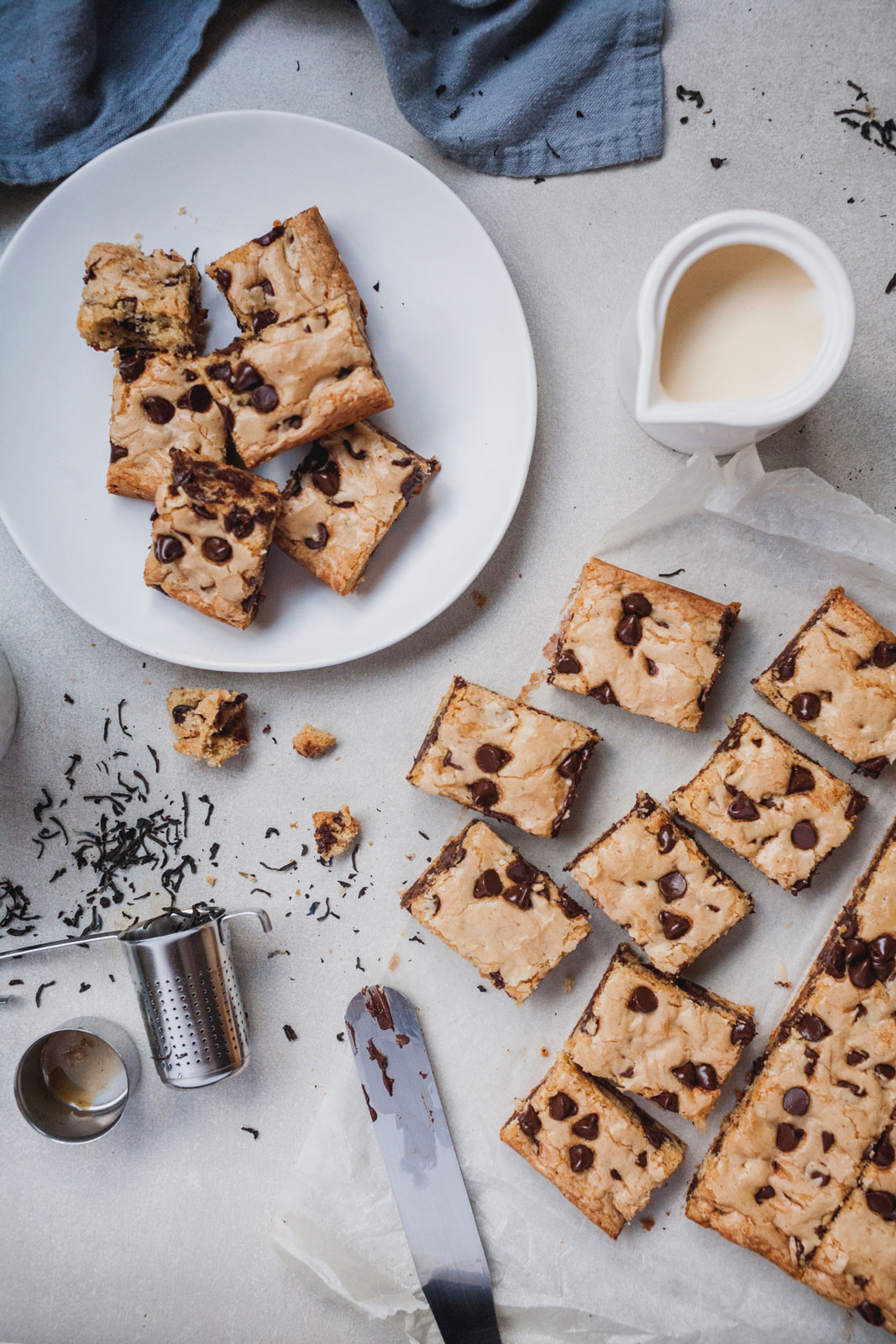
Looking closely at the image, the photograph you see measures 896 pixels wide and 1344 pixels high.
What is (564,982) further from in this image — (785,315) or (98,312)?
(98,312)

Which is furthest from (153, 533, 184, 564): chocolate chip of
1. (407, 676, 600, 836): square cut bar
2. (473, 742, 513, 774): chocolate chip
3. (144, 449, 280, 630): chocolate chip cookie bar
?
(473, 742, 513, 774): chocolate chip

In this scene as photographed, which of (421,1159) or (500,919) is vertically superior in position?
(500,919)

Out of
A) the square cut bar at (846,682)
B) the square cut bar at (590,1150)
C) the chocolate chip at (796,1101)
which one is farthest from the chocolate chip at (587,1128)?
the square cut bar at (846,682)

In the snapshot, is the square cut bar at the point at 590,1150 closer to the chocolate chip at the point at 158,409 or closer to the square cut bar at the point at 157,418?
the square cut bar at the point at 157,418

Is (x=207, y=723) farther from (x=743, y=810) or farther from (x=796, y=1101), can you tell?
(x=796, y=1101)

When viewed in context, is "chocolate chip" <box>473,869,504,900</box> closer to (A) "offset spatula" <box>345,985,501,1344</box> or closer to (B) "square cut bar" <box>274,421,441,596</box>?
(A) "offset spatula" <box>345,985,501,1344</box>

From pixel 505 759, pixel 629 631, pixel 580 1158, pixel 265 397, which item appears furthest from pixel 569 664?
pixel 580 1158
